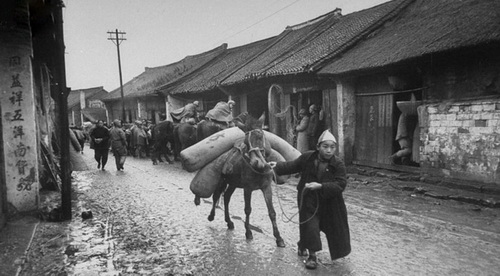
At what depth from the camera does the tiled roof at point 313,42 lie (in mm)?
12844

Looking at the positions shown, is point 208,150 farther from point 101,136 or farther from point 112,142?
point 101,136

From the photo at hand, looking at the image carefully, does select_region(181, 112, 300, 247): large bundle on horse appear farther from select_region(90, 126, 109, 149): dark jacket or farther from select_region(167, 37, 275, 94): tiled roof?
select_region(167, 37, 275, 94): tiled roof

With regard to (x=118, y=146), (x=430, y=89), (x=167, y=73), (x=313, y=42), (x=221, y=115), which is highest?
(x=167, y=73)

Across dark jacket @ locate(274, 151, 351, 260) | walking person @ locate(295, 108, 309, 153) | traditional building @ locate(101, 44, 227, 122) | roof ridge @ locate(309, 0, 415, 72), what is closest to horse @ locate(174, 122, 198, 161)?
walking person @ locate(295, 108, 309, 153)

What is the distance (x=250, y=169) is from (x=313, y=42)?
11688 millimetres

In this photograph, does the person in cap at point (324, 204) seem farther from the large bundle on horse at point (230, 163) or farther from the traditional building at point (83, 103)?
the traditional building at point (83, 103)

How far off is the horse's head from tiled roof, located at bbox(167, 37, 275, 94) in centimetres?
1338

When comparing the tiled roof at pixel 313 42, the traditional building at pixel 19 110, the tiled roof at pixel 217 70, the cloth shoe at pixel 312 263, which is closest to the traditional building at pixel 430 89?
the tiled roof at pixel 313 42

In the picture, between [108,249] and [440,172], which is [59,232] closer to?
[108,249]

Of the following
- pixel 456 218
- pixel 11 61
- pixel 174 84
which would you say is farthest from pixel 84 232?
pixel 174 84

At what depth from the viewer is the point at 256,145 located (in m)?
5.24

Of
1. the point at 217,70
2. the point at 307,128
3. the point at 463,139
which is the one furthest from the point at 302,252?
the point at 217,70

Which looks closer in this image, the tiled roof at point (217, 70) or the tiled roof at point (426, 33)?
the tiled roof at point (426, 33)

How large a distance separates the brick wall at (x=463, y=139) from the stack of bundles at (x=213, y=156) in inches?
182
